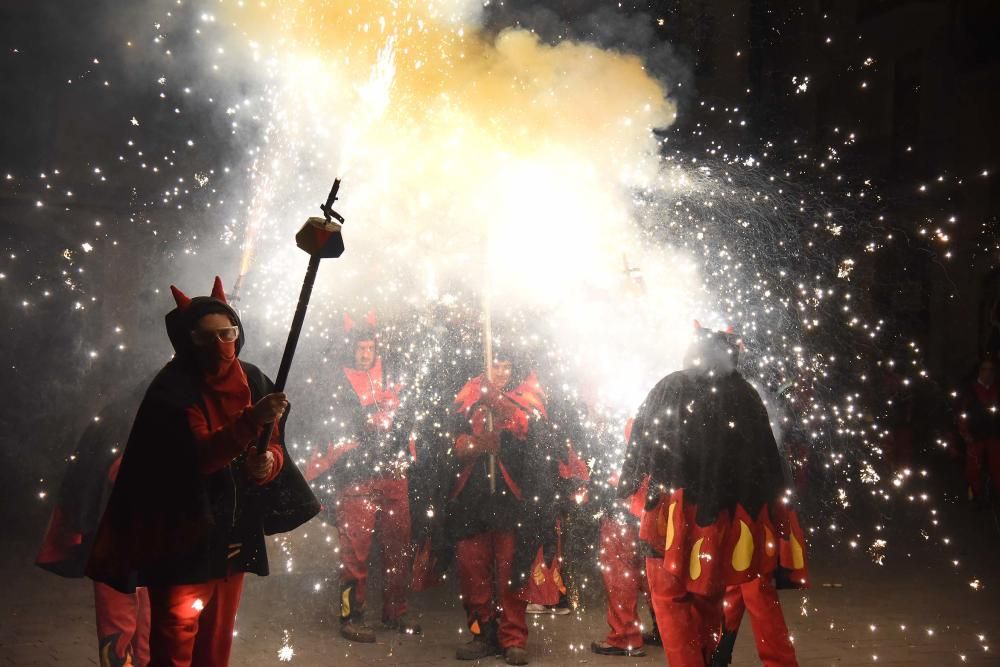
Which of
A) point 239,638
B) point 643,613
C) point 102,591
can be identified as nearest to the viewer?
point 102,591

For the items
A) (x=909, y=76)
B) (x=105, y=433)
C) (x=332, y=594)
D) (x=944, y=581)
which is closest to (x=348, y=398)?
(x=332, y=594)

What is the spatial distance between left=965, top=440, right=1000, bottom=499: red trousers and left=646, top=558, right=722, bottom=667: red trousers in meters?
6.25

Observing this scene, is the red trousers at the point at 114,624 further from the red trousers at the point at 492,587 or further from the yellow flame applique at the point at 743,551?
the yellow flame applique at the point at 743,551

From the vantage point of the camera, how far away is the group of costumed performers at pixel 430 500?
3000 millimetres

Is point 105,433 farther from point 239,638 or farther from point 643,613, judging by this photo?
point 643,613

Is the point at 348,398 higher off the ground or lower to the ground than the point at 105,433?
higher

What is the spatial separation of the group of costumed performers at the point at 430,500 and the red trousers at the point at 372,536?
15 mm

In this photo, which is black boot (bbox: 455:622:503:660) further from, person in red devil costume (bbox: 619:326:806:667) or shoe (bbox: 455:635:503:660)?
person in red devil costume (bbox: 619:326:806:667)

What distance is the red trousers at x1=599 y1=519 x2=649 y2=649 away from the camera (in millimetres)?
5293

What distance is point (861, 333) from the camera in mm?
15453

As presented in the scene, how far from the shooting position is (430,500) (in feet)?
19.1

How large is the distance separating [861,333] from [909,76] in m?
7.19

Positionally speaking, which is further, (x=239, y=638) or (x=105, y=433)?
(x=239, y=638)


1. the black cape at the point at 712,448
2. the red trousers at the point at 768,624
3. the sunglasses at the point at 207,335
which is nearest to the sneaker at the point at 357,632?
the black cape at the point at 712,448
